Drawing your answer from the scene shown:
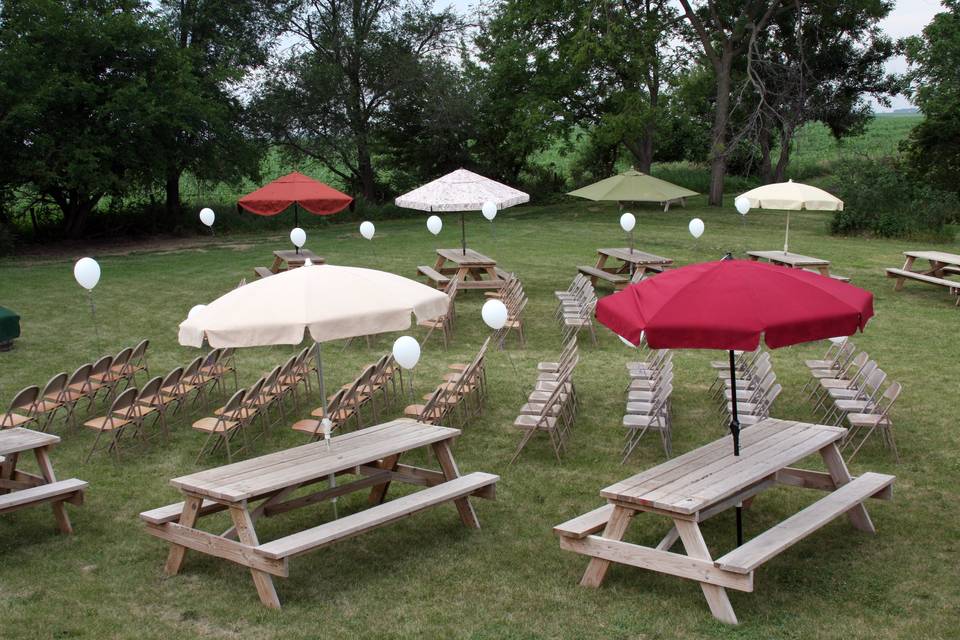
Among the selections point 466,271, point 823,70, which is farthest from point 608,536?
point 823,70

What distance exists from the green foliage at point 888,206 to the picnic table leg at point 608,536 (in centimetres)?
1911

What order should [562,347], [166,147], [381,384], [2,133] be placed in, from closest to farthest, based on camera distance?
[381,384], [562,347], [2,133], [166,147]

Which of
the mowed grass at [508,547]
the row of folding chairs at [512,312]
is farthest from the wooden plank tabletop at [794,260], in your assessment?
the row of folding chairs at [512,312]

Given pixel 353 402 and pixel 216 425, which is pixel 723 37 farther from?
pixel 216 425

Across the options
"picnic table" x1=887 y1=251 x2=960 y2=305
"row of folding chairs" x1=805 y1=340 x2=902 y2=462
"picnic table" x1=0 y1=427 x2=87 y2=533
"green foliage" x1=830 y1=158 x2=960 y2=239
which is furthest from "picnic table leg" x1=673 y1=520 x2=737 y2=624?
"green foliage" x1=830 y1=158 x2=960 y2=239

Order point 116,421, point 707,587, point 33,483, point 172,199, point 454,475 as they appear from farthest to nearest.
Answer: point 172,199
point 116,421
point 33,483
point 454,475
point 707,587

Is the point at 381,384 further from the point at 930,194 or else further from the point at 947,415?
the point at 930,194

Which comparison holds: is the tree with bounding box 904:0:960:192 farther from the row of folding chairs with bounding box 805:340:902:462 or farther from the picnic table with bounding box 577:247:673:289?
the row of folding chairs with bounding box 805:340:902:462

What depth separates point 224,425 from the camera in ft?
26.9

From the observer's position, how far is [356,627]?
5.16 metres

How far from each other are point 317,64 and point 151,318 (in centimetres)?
1615

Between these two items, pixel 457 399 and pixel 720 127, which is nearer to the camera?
pixel 457 399

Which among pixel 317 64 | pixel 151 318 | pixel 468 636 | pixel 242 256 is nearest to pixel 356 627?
pixel 468 636

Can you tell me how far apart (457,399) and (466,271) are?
7183 millimetres
